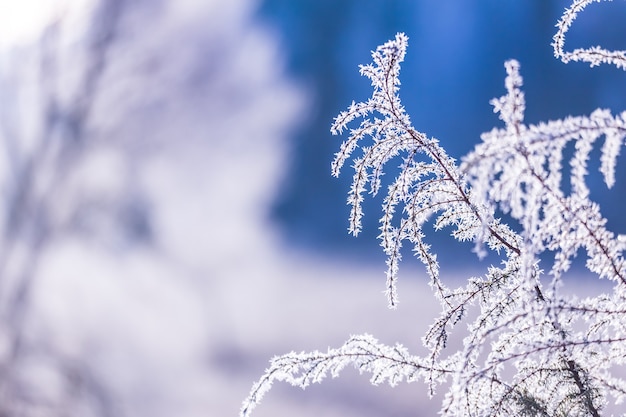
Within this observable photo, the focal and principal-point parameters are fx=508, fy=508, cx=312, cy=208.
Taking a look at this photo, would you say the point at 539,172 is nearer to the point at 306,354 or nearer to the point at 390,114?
the point at 390,114

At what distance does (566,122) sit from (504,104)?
0.12m

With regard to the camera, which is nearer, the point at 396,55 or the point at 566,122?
the point at 566,122

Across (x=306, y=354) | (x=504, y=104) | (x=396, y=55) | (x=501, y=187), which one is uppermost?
(x=396, y=55)

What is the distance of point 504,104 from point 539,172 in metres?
0.12

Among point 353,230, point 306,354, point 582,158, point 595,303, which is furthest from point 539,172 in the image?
point 306,354

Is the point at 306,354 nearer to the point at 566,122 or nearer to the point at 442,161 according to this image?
the point at 442,161

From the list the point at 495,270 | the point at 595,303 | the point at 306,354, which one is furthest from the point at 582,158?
the point at 306,354

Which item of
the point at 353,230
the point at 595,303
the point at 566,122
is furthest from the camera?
the point at 353,230

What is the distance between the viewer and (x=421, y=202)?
3.90ft

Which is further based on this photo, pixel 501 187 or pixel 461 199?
pixel 461 199

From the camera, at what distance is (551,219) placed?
86 cm

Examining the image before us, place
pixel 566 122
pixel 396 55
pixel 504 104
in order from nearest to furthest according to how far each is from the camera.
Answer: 1. pixel 566 122
2. pixel 504 104
3. pixel 396 55

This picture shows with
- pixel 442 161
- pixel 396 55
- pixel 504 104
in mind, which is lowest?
pixel 504 104

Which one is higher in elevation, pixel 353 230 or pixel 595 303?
pixel 353 230
